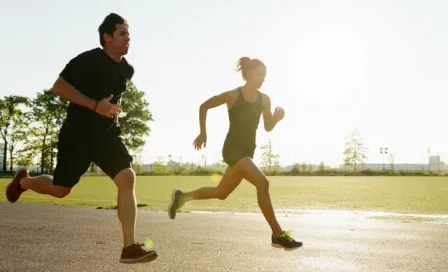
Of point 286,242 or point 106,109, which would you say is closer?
point 106,109

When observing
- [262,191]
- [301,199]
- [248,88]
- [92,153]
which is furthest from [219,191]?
[301,199]

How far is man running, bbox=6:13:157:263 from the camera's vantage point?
13.8ft

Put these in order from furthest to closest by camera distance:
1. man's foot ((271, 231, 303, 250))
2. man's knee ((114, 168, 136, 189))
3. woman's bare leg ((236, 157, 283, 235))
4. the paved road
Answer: the paved road, woman's bare leg ((236, 157, 283, 235)), man's foot ((271, 231, 303, 250)), man's knee ((114, 168, 136, 189))

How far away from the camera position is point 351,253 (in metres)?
6.92

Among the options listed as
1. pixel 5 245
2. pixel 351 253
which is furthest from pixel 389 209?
pixel 5 245

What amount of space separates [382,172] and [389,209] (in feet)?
176

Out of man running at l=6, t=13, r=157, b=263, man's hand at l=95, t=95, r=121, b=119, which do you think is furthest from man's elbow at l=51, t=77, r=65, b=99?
man's hand at l=95, t=95, r=121, b=119

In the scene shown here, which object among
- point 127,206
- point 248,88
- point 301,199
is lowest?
point 301,199

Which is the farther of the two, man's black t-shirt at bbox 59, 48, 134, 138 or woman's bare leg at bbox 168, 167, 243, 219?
woman's bare leg at bbox 168, 167, 243, 219

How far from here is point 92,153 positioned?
4379 millimetres

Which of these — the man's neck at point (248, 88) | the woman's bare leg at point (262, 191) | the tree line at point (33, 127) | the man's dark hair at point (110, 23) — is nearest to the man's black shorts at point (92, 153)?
the man's dark hair at point (110, 23)

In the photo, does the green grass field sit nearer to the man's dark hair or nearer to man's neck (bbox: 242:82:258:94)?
man's neck (bbox: 242:82:258:94)

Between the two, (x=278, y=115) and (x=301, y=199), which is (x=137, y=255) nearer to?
(x=278, y=115)

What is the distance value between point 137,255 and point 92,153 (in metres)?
1.03
